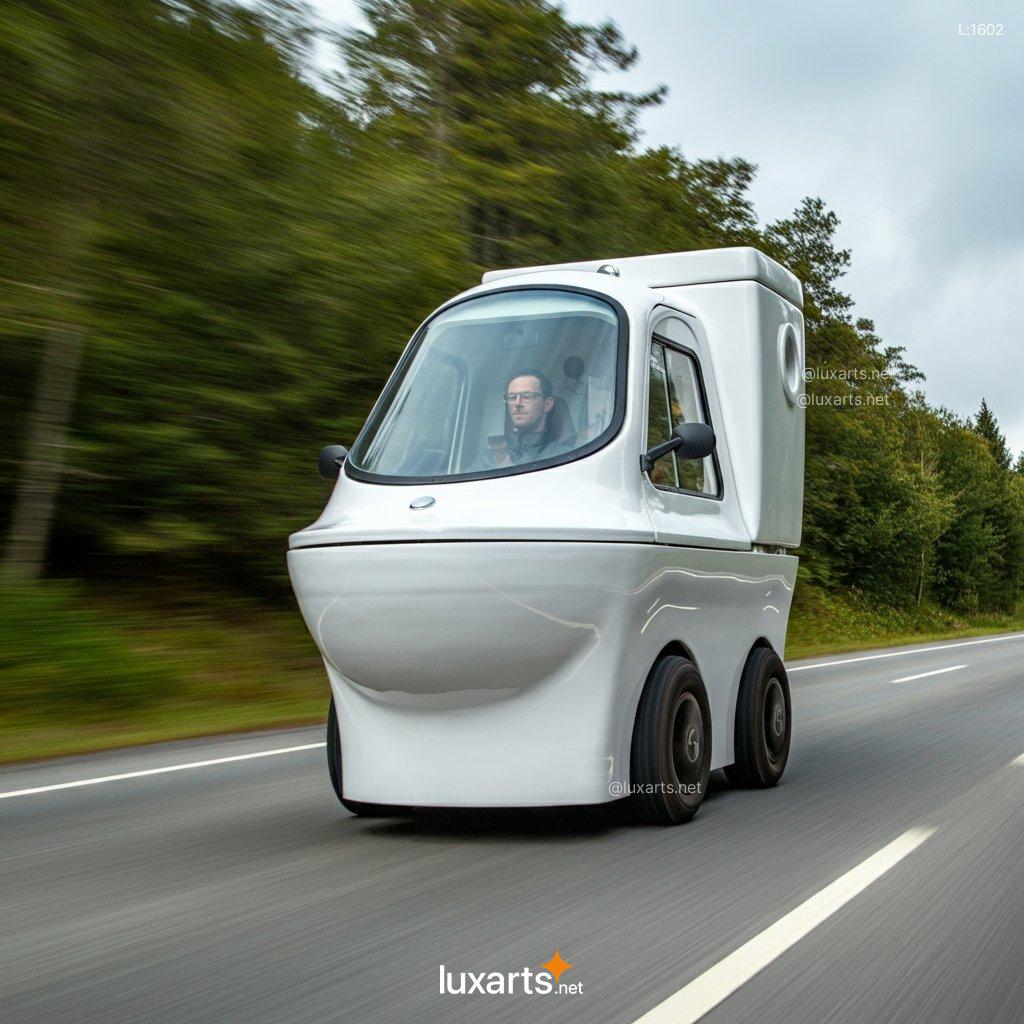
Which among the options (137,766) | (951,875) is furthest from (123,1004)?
(137,766)

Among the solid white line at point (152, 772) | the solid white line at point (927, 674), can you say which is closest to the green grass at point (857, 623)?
the solid white line at point (927, 674)

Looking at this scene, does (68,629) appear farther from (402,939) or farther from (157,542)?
(402,939)

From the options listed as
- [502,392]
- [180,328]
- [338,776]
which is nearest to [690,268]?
[502,392]

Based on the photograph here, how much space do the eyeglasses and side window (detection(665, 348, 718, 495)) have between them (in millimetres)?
786

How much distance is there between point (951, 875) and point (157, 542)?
10259mm

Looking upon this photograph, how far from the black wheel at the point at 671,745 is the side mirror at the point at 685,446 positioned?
2.80 feet

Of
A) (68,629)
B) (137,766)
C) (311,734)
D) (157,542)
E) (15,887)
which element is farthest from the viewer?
(157,542)

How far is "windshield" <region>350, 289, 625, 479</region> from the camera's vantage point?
607 cm

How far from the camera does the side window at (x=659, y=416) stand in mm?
6359

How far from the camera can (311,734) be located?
10438 mm

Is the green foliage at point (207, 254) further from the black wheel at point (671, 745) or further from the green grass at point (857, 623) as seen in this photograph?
the green grass at point (857, 623)

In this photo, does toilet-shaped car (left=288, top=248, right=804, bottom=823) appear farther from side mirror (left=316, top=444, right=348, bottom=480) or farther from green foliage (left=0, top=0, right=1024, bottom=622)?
green foliage (left=0, top=0, right=1024, bottom=622)

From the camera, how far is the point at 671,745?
19.9ft

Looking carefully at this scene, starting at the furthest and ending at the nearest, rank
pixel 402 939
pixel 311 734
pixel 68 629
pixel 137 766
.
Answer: pixel 68 629 < pixel 311 734 < pixel 137 766 < pixel 402 939
